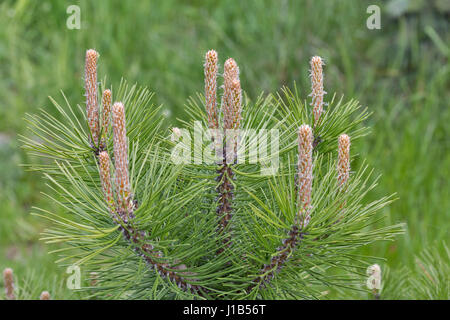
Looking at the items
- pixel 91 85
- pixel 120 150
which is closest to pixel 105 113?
→ pixel 91 85

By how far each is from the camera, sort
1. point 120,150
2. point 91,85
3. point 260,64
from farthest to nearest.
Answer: point 260,64 < point 91,85 < point 120,150

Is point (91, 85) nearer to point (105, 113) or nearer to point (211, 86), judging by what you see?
point (105, 113)

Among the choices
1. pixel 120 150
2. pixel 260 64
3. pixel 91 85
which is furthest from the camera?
pixel 260 64

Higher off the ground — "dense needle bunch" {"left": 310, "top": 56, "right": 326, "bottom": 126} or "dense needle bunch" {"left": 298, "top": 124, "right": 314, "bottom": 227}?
"dense needle bunch" {"left": 310, "top": 56, "right": 326, "bottom": 126}

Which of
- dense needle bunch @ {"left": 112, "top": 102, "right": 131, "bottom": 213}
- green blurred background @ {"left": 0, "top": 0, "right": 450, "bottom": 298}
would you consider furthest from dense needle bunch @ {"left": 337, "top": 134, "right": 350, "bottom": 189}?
green blurred background @ {"left": 0, "top": 0, "right": 450, "bottom": 298}

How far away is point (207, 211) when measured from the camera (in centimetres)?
76

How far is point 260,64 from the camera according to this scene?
2506 millimetres

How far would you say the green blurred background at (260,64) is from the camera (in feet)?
7.22

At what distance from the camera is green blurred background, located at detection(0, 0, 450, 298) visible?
7.22ft

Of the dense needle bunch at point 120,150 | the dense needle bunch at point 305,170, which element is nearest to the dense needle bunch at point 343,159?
the dense needle bunch at point 305,170

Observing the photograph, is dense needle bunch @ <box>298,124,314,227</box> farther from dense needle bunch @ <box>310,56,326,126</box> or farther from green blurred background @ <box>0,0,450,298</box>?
green blurred background @ <box>0,0,450,298</box>

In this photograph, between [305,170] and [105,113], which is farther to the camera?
[105,113]

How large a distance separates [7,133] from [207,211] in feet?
7.53
